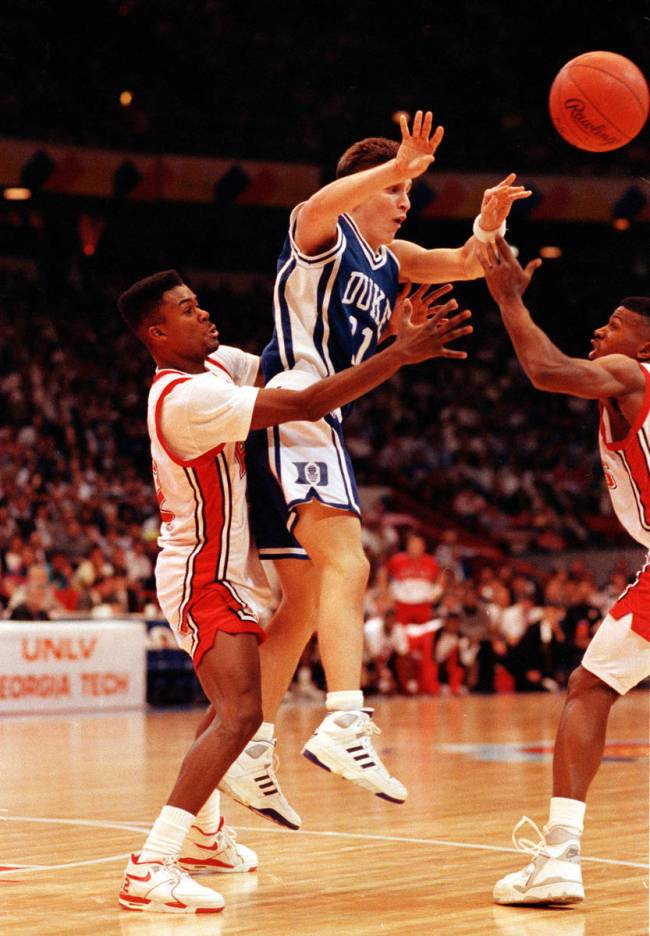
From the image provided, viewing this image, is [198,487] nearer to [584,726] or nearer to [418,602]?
[584,726]

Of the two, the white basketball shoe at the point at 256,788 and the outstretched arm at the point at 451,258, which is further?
the outstretched arm at the point at 451,258

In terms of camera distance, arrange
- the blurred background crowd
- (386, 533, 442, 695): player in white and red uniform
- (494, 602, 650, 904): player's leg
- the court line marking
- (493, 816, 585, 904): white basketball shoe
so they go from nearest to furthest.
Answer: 1. (493, 816, 585, 904): white basketball shoe
2. (494, 602, 650, 904): player's leg
3. the court line marking
4. the blurred background crowd
5. (386, 533, 442, 695): player in white and red uniform

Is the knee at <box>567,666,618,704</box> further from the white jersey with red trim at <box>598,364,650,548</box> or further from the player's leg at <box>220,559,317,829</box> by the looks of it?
the player's leg at <box>220,559,317,829</box>

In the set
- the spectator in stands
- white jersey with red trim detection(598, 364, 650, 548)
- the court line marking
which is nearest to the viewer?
white jersey with red trim detection(598, 364, 650, 548)

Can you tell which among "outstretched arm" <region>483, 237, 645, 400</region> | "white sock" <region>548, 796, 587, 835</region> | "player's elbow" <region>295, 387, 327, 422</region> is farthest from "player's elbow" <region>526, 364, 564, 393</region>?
"white sock" <region>548, 796, 587, 835</region>

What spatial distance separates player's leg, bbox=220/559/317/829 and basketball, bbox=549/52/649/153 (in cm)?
206

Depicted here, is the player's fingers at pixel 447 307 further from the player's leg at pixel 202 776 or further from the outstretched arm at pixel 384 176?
the player's leg at pixel 202 776

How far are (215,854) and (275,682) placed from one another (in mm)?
683

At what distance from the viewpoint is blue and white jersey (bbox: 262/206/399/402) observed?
5406mm

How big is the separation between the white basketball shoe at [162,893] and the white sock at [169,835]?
0.13ft

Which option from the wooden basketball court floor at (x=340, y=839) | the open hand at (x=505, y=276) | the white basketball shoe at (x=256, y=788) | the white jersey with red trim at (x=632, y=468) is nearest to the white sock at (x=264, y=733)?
the white basketball shoe at (x=256, y=788)

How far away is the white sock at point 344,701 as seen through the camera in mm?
5145

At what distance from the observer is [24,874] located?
18.2 ft

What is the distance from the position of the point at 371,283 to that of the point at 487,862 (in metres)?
2.31
